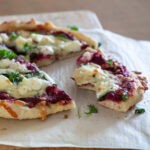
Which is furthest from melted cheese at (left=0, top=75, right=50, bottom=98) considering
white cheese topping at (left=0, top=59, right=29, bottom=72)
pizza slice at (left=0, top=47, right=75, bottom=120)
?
white cheese topping at (left=0, top=59, right=29, bottom=72)

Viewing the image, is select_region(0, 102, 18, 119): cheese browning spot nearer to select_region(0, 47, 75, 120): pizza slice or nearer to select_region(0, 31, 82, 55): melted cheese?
select_region(0, 47, 75, 120): pizza slice

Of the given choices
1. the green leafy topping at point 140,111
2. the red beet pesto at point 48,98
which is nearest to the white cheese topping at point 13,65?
the red beet pesto at point 48,98

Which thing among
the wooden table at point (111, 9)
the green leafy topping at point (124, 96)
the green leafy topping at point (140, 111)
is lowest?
A: the wooden table at point (111, 9)

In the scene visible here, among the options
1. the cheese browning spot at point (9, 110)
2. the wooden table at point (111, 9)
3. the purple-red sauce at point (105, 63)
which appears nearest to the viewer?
the cheese browning spot at point (9, 110)

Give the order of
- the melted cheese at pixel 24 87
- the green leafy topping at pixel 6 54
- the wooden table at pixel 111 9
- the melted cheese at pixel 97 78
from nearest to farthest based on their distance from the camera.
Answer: the melted cheese at pixel 24 87
the melted cheese at pixel 97 78
the green leafy topping at pixel 6 54
the wooden table at pixel 111 9

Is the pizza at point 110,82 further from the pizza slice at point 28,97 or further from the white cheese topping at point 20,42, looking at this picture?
the white cheese topping at point 20,42

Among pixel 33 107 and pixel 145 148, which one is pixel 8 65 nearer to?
pixel 33 107
